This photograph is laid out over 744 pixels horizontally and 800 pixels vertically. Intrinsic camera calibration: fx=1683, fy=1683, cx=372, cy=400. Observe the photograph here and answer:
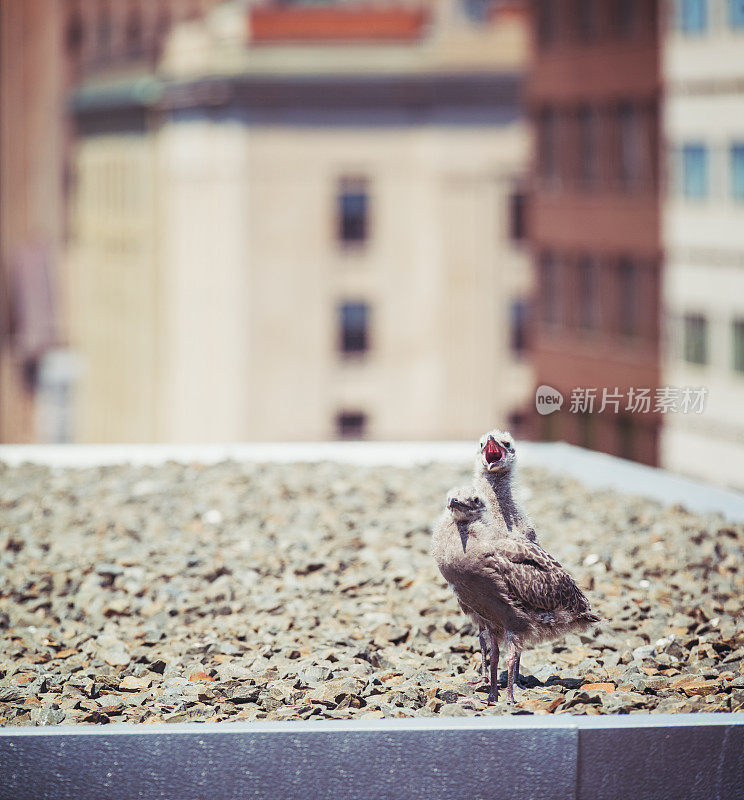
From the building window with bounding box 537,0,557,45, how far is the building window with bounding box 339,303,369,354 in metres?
21.3

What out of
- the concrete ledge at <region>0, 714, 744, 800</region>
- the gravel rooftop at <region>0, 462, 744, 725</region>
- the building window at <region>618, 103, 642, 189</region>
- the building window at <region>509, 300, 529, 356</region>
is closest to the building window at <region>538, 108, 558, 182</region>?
the building window at <region>618, 103, 642, 189</region>

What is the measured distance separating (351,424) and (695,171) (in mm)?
31169

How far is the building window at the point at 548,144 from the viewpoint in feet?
176

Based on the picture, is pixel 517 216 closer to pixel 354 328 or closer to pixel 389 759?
pixel 354 328

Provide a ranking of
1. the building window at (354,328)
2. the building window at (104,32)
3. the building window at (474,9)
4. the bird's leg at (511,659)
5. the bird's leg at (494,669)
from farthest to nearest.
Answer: the building window at (104,32)
the building window at (354,328)
the building window at (474,9)
the bird's leg at (494,669)
the bird's leg at (511,659)

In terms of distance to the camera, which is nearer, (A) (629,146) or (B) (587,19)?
(A) (629,146)

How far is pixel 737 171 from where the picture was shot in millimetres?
43719

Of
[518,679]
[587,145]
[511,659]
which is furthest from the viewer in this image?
[587,145]

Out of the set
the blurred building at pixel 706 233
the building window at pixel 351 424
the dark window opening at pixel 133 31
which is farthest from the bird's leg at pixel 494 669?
the dark window opening at pixel 133 31

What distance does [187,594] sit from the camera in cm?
838

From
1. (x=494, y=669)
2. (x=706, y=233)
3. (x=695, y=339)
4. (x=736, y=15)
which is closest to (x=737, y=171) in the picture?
(x=706, y=233)

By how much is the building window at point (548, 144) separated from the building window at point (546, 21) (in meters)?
2.36

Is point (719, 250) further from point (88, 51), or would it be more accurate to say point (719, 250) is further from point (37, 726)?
point (88, 51)

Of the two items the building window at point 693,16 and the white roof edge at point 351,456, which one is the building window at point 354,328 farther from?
the white roof edge at point 351,456
